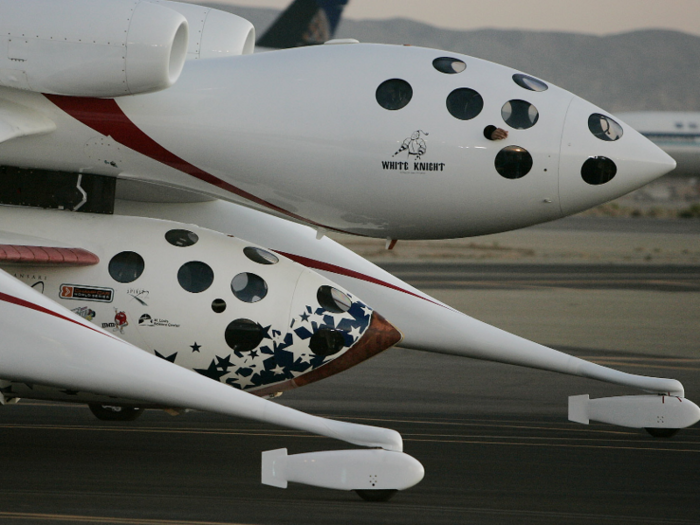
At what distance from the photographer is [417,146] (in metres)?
10.1

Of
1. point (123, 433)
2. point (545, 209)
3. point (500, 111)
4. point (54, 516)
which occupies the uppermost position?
point (500, 111)

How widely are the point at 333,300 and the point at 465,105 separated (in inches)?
90.3

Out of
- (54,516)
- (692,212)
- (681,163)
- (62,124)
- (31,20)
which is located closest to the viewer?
(54,516)

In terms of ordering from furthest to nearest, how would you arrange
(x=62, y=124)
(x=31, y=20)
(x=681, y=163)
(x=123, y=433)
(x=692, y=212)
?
(x=681, y=163) → (x=692, y=212) → (x=123, y=433) → (x=62, y=124) → (x=31, y=20)

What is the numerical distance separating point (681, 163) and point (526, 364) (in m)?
65.6

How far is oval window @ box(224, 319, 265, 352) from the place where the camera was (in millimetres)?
10180

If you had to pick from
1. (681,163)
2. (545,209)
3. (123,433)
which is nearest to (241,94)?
(545,209)

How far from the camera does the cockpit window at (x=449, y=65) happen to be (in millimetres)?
10297

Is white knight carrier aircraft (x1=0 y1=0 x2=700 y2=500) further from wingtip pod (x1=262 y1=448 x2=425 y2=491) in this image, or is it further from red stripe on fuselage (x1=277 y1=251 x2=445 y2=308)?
wingtip pod (x1=262 y1=448 x2=425 y2=491)

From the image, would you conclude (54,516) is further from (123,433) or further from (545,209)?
(545,209)

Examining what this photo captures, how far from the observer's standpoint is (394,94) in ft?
33.4

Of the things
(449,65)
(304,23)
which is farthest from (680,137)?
(449,65)

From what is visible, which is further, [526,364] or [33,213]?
[526,364]

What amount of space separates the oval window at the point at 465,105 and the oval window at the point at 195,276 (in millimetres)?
2813
